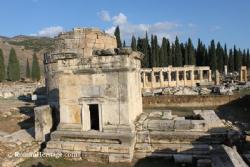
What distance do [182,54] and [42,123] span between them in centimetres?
4281

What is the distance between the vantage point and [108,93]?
404 inches

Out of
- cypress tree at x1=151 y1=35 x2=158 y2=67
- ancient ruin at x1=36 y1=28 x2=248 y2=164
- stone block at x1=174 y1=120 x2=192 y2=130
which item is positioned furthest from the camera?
cypress tree at x1=151 y1=35 x2=158 y2=67

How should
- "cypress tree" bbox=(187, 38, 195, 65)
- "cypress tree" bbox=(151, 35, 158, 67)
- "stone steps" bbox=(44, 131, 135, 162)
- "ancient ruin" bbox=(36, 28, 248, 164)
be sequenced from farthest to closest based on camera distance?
1. "cypress tree" bbox=(187, 38, 195, 65)
2. "cypress tree" bbox=(151, 35, 158, 67)
3. "ancient ruin" bbox=(36, 28, 248, 164)
4. "stone steps" bbox=(44, 131, 135, 162)

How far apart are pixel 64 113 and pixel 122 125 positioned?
2383 mm

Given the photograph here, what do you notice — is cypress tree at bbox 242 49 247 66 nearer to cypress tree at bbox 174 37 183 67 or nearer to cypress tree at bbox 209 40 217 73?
cypress tree at bbox 209 40 217 73

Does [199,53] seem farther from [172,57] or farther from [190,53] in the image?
[172,57]

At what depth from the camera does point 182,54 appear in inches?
2032

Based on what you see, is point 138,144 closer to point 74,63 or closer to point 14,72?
point 74,63

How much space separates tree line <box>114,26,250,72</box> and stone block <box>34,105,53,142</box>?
106ft

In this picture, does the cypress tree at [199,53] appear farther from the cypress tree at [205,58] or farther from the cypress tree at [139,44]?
the cypress tree at [139,44]

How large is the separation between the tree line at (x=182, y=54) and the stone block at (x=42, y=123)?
106 ft

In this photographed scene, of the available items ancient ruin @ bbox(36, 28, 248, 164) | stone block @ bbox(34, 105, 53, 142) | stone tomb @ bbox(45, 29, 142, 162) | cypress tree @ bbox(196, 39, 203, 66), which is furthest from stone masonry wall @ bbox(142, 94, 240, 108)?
cypress tree @ bbox(196, 39, 203, 66)

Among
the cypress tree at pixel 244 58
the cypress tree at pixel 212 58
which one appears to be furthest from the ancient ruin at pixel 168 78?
the cypress tree at pixel 244 58

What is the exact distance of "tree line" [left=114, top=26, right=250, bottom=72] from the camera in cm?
4697
